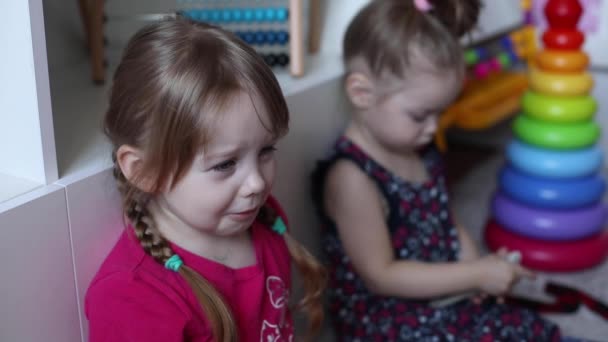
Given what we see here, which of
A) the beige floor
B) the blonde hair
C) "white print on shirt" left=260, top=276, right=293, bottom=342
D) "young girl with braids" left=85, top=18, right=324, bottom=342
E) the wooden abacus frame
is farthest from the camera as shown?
the beige floor

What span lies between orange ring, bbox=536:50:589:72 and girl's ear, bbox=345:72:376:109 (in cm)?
56

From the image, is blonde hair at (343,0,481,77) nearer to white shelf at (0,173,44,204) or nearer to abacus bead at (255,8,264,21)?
abacus bead at (255,8,264,21)

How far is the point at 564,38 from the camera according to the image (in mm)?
1518

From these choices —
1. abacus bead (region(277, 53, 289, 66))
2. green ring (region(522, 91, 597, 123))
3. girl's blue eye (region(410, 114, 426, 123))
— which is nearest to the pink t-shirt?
girl's blue eye (region(410, 114, 426, 123))

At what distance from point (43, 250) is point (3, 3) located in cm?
28

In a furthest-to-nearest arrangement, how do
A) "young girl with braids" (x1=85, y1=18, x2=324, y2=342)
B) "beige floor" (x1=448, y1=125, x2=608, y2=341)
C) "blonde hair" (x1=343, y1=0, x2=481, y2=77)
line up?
"beige floor" (x1=448, y1=125, x2=608, y2=341), "blonde hair" (x1=343, y1=0, x2=481, y2=77), "young girl with braids" (x1=85, y1=18, x2=324, y2=342)

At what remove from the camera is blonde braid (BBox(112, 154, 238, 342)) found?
78 centimetres

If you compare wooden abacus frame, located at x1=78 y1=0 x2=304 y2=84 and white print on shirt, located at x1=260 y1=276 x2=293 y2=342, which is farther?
wooden abacus frame, located at x1=78 y1=0 x2=304 y2=84

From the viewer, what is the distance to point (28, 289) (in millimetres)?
751

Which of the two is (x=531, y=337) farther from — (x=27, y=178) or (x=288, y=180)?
(x=27, y=178)

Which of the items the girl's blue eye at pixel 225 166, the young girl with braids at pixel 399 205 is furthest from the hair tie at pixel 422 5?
the girl's blue eye at pixel 225 166

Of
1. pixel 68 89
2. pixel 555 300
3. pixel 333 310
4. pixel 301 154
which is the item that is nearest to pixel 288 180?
pixel 301 154

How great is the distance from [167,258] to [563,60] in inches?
42.5

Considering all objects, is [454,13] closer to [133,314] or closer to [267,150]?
[267,150]
